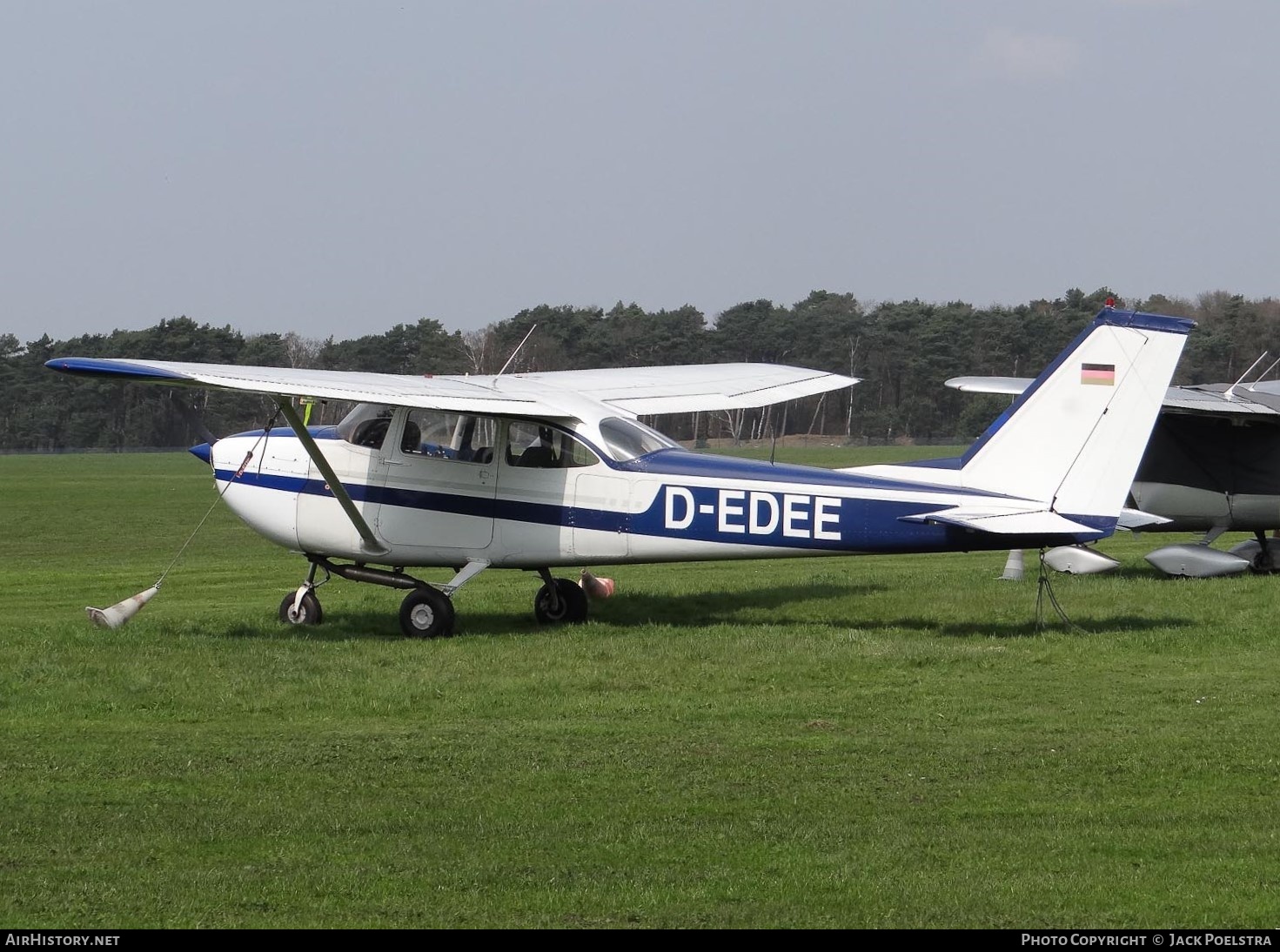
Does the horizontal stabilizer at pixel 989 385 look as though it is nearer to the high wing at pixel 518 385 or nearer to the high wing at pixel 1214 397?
the high wing at pixel 1214 397

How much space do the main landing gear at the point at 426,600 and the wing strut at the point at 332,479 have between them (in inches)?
13.6

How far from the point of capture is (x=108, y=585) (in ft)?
55.5

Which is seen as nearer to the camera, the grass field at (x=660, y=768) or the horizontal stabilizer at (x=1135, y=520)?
the grass field at (x=660, y=768)

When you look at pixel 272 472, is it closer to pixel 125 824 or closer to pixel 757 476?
pixel 757 476

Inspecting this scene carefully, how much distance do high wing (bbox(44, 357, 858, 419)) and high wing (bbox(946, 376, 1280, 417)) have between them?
240 centimetres

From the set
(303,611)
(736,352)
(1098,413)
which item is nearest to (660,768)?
(1098,413)

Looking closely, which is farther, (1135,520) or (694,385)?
(694,385)

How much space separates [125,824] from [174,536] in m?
22.5

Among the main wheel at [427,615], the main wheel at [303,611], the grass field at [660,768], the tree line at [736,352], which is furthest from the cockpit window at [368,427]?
the tree line at [736,352]

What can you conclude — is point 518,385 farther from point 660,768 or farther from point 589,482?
point 660,768

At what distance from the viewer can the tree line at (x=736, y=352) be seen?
77.8 meters

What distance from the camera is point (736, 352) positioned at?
283ft

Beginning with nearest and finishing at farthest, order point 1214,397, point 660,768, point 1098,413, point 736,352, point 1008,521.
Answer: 1. point 660,768
2. point 1008,521
3. point 1098,413
4. point 1214,397
5. point 736,352

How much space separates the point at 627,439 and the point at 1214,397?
748 centimetres
